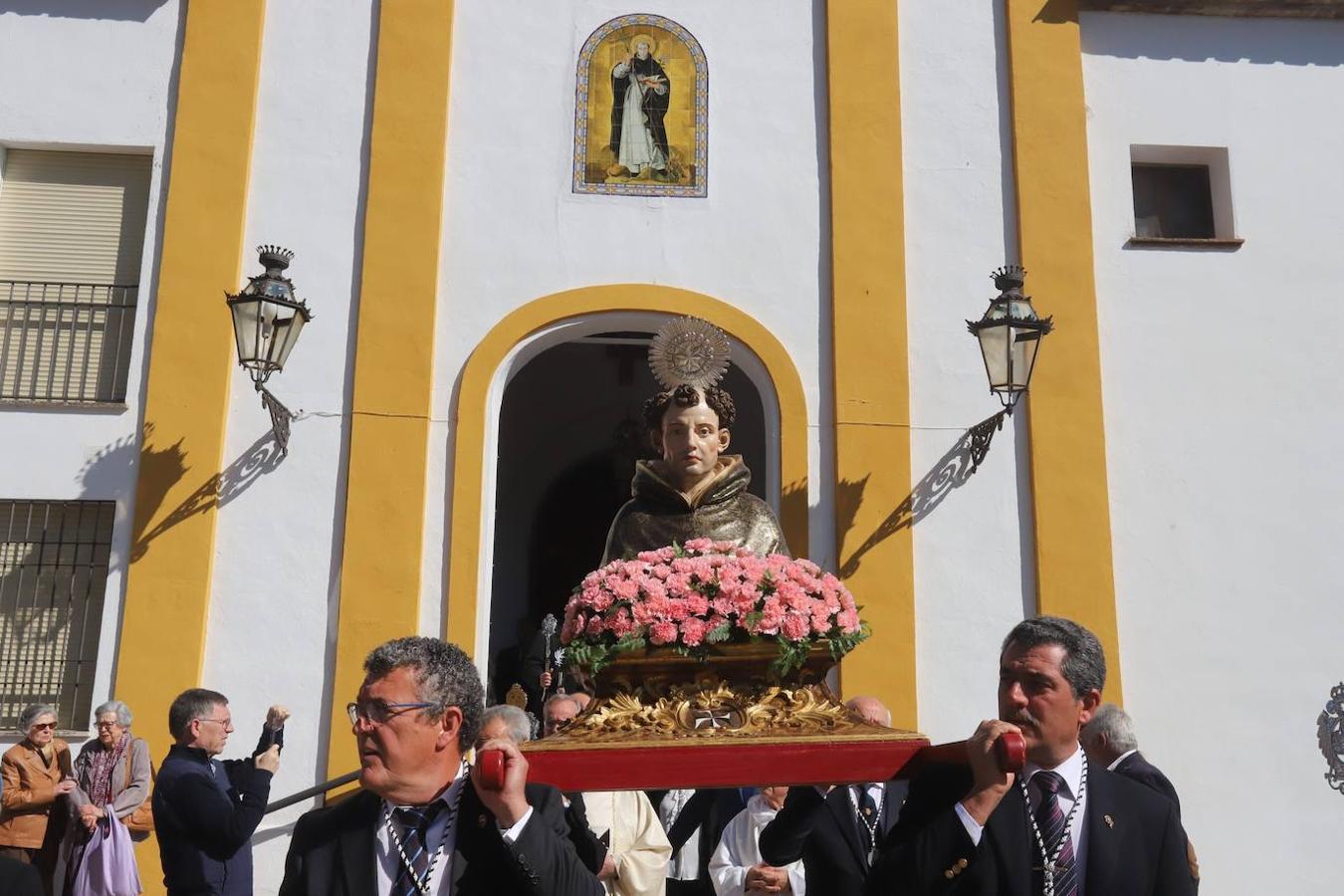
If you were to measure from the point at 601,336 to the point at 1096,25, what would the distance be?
442 centimetres

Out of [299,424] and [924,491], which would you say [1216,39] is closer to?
[924,491]

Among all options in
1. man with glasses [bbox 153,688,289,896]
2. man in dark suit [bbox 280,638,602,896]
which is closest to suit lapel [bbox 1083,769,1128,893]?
man in dark suit [bbox 280,638,602,896]

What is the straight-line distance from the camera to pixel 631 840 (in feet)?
19.5

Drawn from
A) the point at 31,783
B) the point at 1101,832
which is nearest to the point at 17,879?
the point at 1101,832

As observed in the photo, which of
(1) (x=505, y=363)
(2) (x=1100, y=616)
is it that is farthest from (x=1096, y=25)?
(1) (x=505, y=363)

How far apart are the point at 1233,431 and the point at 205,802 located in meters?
7.33

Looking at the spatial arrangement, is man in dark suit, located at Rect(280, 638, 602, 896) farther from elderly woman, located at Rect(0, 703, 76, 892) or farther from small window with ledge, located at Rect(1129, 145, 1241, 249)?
small window with ledge, located at Rect(1129, 145, 1241, 249)

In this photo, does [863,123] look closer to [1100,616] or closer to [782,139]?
[782,139]

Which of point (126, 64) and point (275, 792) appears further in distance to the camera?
point (126, 64)

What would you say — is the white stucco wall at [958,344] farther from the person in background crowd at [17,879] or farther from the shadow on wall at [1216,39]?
the person in background crowd at [17,879]

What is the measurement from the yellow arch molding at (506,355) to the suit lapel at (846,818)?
4.66m

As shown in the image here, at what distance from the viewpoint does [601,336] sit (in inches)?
418

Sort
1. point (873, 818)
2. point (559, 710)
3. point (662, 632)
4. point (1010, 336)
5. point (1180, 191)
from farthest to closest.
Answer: point (1180, 191), point (1010, 336), point (559, 710), point (662, 632), point (873, 818)

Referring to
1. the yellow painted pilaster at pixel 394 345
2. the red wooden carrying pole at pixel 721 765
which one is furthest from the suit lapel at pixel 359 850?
the yellow painted pilaster at pixel 394 345
